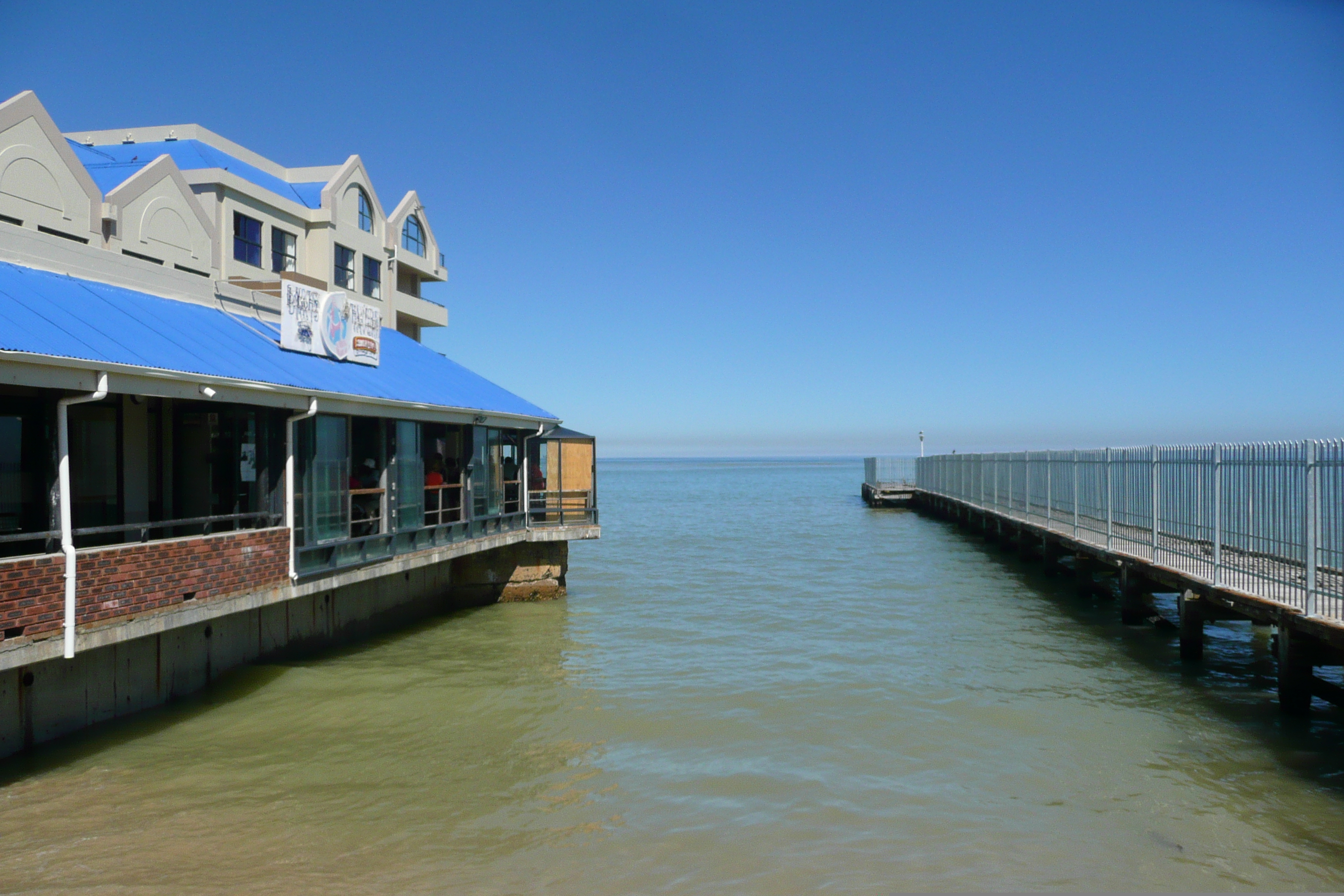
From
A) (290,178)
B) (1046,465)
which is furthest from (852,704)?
(290,178)

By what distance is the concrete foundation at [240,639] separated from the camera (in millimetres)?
10375

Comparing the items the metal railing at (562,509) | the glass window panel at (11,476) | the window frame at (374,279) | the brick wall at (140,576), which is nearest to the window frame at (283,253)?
the window frame at (374,279)

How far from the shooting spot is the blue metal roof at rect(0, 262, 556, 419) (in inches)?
396

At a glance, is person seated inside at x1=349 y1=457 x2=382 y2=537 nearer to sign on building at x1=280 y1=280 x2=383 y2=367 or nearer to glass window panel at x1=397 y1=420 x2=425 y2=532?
glass window panel at x1=397 y1=420 x2=425 y2=532

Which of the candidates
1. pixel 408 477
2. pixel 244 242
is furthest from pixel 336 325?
pixel 244 242

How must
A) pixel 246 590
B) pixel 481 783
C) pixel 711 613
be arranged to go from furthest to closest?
pixel 711 613
pixel 246 590
pixel 481 783

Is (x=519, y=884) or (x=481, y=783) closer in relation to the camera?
(x=519, y=884)

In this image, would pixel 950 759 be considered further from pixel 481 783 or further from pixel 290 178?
pixel 290 178

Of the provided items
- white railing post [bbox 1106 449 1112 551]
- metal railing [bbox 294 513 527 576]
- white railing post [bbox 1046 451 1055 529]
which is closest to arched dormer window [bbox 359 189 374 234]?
metal railing [bbox 294 513 527 576]

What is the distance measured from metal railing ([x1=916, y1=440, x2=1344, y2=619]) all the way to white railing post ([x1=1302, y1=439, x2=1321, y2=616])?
1 cm

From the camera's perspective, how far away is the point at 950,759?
10.8 metres

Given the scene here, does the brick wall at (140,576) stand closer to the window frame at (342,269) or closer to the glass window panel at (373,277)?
the window frame at (342,269)

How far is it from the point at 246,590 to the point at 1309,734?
13319 mm

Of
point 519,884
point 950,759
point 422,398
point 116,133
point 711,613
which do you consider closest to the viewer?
point 519,884
